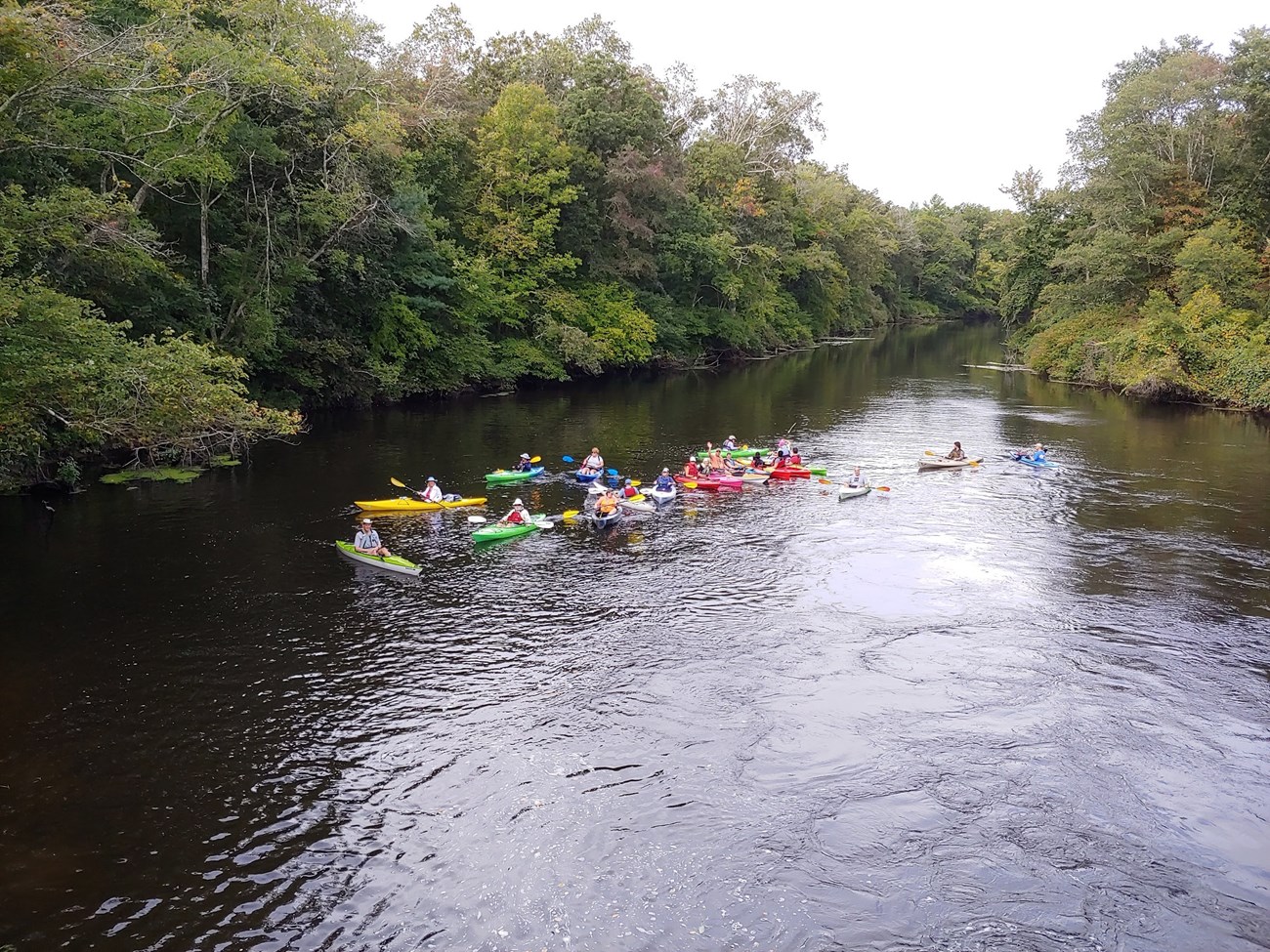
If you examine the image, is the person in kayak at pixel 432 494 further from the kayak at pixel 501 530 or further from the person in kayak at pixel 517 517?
the person in kayak at pixel 517 517

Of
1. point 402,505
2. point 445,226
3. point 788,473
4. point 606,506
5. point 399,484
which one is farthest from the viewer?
point 445,226

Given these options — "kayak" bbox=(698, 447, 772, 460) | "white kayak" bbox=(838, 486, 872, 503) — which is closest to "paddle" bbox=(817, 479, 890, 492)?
"white kayak" bbox=(838, 486, 872, 503)

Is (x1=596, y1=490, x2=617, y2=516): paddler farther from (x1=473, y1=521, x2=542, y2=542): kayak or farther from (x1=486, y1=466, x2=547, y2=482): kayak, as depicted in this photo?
(x1=486, y1=466, x2=547, y2=482): kayak

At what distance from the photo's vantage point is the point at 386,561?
20.2m

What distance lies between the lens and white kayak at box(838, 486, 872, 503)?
92.2ft

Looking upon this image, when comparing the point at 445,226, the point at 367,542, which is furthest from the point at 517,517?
the point at 445,226

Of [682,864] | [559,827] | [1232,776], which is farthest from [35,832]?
[1232,776]

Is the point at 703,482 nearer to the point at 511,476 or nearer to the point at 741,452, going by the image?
the point at 741,452

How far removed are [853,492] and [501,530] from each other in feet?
38.5

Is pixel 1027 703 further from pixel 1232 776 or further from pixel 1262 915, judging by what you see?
pixel 1262 915

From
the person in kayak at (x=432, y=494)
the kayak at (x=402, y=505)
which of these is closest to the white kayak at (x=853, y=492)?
the kayak at (x=402, y=505)

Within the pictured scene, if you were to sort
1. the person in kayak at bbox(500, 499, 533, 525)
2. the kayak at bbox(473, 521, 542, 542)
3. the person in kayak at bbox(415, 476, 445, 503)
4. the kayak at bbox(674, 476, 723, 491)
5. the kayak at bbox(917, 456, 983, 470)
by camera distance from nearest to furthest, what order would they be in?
the kayak at bbox(473, 521, 542, 542), the person in kayak at bbox(500, 499, 533, 525), the person in kayak at bbox(415, 476, 445, 503), the kayak at bbox(674, 476, 723, 491), the kayak at bbox(917, 456, 983, 470)

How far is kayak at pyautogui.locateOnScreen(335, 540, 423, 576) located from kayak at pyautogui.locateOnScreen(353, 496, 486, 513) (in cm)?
419

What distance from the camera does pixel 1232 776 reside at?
12.8 metres
